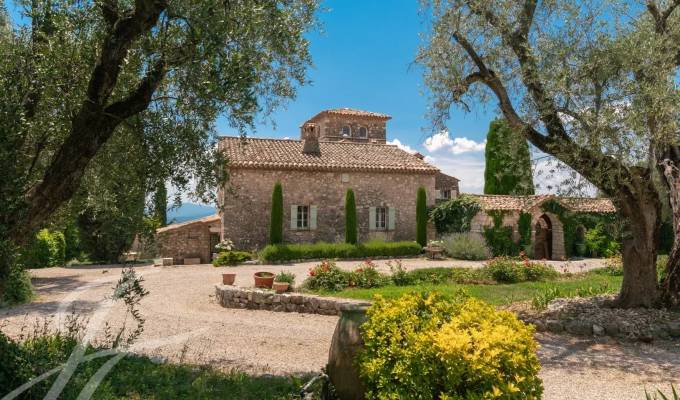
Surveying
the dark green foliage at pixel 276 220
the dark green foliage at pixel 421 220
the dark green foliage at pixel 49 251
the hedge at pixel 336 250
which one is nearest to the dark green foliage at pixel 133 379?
the hedge at pixel 336 250

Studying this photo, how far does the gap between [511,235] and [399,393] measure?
21966mm

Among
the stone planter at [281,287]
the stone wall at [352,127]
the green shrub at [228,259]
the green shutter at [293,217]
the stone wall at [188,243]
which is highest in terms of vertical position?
the stone wall at [352,127]

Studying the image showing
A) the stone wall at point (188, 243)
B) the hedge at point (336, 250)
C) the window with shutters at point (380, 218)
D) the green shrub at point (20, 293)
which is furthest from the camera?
the window with shutters at point (380, 218)

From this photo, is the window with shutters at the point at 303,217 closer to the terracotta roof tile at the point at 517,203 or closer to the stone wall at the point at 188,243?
the stone wall at the point at 188,243

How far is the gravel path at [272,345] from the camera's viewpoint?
655 centimetres

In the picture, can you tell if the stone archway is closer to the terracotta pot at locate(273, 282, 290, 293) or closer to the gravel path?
the terracotta pot at locate(273, 282, 290, 293)

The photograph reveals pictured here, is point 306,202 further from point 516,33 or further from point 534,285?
point 516,33

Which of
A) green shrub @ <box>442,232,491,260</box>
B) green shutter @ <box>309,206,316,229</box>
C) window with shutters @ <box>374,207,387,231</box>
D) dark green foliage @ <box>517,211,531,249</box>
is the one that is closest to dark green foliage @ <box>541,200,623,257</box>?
dark green foliage @ <box>517,211,531,249</box>

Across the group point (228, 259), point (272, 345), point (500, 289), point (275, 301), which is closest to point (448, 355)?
point (272, 345)

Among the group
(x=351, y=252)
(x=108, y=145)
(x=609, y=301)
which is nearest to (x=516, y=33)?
(x=609, y=301)

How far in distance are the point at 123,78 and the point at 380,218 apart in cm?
1998

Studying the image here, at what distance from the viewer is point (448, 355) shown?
392 cm

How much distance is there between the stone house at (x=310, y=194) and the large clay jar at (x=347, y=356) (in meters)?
17.6

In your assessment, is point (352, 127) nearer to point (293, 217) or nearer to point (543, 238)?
point (293, 217)
